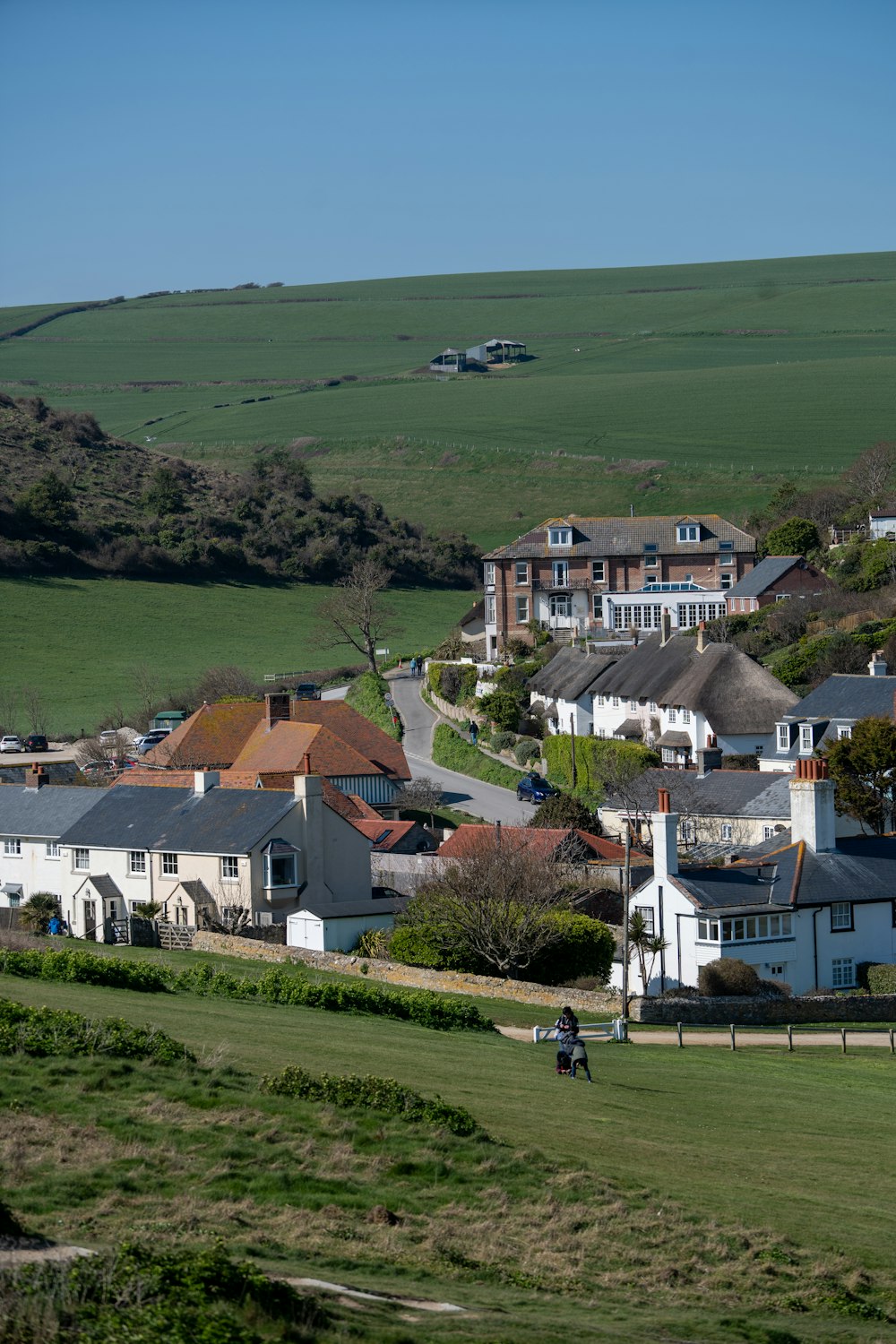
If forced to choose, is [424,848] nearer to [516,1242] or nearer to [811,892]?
[811,892]

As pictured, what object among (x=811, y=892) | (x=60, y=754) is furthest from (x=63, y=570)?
(x=811, y=892)

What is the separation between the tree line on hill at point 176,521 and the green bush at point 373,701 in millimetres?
32570

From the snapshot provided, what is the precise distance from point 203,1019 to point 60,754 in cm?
5083

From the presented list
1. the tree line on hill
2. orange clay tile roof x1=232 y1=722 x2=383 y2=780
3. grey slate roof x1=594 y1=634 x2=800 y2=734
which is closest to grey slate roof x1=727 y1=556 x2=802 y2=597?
grey slate roof x1=594 y1=634 x2=800 y2=734

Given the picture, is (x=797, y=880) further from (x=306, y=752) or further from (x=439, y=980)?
(x=306, y=752)

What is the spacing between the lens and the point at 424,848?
5303 cm

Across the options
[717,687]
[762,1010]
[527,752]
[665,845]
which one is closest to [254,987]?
[762,1010]

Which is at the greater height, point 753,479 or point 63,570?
point 753,479

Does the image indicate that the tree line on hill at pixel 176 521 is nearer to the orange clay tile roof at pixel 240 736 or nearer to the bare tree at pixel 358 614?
A: the bare tree at pixel 358 614

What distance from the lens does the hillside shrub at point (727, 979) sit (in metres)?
38.0

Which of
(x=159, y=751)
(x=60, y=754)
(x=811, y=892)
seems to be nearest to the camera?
(x=811, y=892)

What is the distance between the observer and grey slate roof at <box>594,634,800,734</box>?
64.0 m

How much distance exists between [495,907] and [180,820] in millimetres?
11899

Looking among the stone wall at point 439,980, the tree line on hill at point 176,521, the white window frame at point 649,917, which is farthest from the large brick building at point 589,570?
the stone wall at point 439,980
